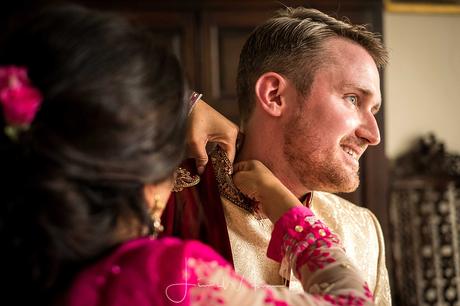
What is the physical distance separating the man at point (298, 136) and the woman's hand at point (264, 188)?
0.05m

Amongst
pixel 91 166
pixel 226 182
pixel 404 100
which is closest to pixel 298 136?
pixel 226 182

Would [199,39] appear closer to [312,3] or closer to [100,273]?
[312,3]

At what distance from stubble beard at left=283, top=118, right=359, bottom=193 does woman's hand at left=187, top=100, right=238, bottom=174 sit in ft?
0.52

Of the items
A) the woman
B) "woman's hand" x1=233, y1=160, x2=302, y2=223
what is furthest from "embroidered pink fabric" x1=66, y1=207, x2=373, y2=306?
"woman's hand" x1=233, y1=160, x2=302, y2=223

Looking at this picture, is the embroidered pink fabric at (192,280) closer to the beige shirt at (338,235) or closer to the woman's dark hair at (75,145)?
the woman's dark hair at (75,145)

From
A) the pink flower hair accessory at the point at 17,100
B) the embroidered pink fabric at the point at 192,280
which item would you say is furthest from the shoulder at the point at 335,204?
the pink flower hair accessory at the point at 17,100

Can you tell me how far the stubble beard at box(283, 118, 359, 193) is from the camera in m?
1.33

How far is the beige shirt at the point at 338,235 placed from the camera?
1.27 m

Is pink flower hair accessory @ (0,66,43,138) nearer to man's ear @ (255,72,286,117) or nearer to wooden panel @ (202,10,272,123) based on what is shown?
man's ear @ (255,72,286,117)

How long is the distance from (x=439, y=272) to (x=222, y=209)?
1.85 m

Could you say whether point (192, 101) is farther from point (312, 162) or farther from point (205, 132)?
point (312, 162)

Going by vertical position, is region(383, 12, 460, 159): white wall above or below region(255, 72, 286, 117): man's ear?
below

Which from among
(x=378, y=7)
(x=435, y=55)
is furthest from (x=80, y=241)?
(x=435, y=55)

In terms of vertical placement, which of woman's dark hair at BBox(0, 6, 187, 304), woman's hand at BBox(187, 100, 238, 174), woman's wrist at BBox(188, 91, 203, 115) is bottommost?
woman's hand at BBox(187, 100, 238, 174)
